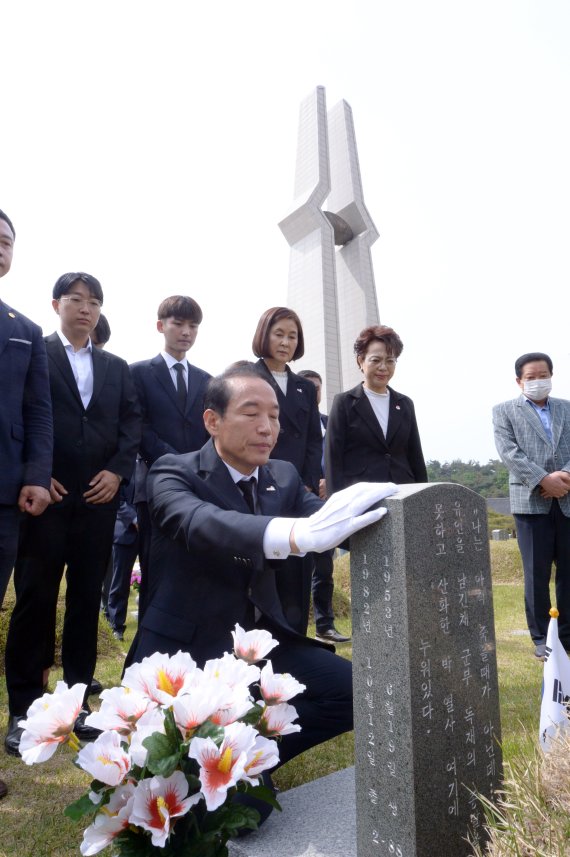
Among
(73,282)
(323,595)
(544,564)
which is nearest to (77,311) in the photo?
(73,282)

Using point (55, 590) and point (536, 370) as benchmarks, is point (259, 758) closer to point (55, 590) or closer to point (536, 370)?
point (55, 590)

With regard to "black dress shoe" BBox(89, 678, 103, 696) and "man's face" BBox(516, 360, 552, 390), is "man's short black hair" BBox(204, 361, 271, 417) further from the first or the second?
"man's face" BBox(516, 360, 552, 390)

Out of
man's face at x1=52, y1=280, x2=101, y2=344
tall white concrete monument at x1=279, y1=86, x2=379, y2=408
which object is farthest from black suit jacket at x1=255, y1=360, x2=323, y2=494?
tall white concrete monument at x1=279, y1=86, x2=379, y2=408

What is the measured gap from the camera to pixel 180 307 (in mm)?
4176

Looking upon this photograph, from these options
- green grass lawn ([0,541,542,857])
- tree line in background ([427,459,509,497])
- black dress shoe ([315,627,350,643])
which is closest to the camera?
green grass lawn ([0,541,542,857])

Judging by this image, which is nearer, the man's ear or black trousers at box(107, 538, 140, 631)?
the man's ear

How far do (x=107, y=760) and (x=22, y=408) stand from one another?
2.07 metres

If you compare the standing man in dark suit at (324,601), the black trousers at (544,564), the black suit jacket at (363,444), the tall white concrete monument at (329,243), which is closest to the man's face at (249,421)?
the black suit jacket at (363,444)

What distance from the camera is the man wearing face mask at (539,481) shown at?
4.91m

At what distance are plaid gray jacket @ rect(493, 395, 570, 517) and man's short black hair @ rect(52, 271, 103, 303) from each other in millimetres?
3411

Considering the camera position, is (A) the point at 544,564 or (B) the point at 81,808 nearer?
(B) the point at 81,808

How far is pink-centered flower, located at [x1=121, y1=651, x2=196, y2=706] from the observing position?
159 cm

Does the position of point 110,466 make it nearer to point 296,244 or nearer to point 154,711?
point 154,711

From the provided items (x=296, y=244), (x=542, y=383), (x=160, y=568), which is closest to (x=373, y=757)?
(x=160, y=568)
